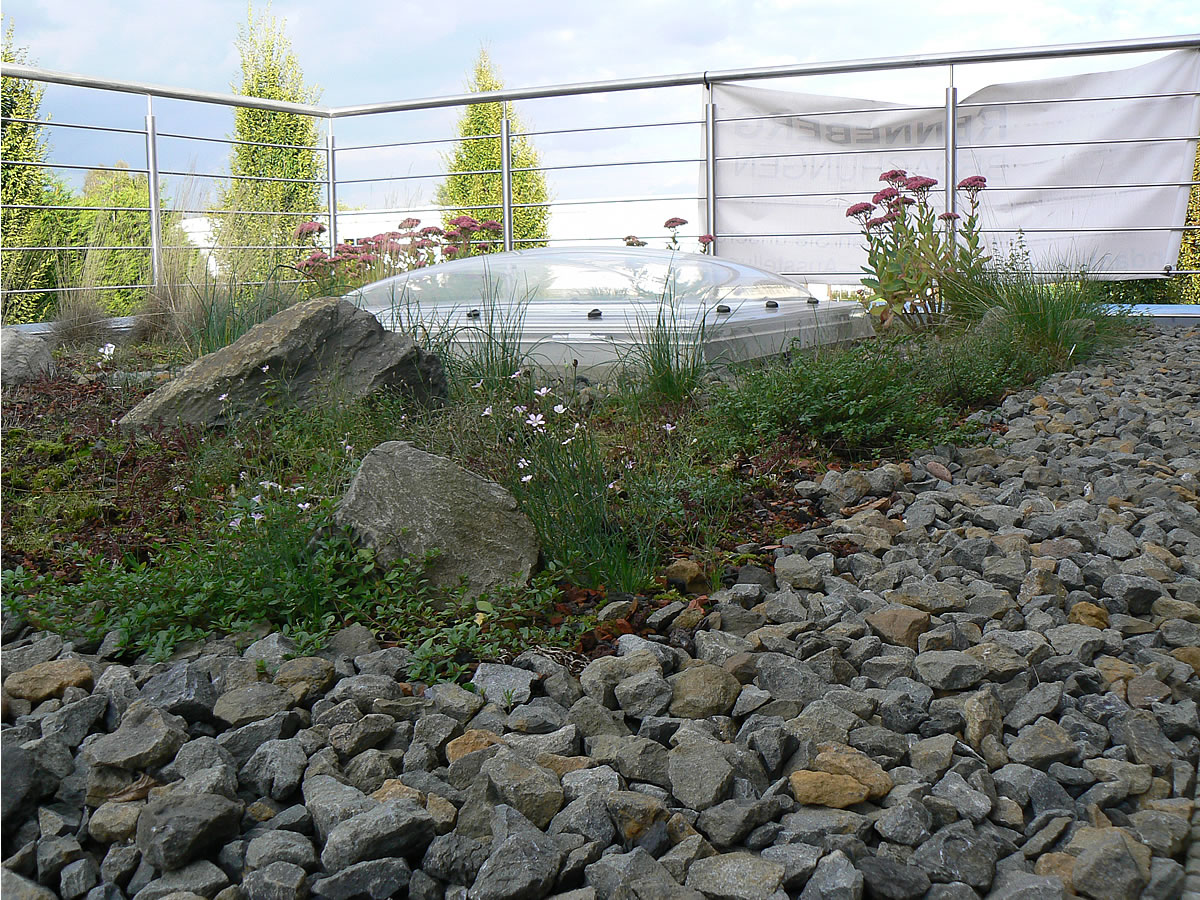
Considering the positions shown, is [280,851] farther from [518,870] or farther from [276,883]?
[518,870]

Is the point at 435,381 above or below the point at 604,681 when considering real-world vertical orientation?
above

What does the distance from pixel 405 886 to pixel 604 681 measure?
48cm

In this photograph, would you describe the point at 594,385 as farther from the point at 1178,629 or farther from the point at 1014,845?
the point at 1014,845

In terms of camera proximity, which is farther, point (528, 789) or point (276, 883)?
point (528, 789)

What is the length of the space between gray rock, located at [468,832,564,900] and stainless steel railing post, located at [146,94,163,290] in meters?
5.31

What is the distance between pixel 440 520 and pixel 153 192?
482 cm

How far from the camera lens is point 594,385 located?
338cm

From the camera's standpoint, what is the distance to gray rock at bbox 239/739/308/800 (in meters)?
1.21

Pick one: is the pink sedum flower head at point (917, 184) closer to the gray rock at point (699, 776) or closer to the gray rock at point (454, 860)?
the gray rock at point (699, 776)

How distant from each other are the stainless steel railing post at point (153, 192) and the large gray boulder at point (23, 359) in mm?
1918

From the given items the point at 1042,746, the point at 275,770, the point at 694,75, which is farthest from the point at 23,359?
the point at 694,75

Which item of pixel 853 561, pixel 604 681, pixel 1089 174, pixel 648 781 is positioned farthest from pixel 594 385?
pixel 1089 174

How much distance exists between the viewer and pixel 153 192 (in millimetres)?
5754

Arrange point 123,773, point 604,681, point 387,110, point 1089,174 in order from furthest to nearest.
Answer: point 387,110 → point 1089,174 → point 604,681 → point 123,773
